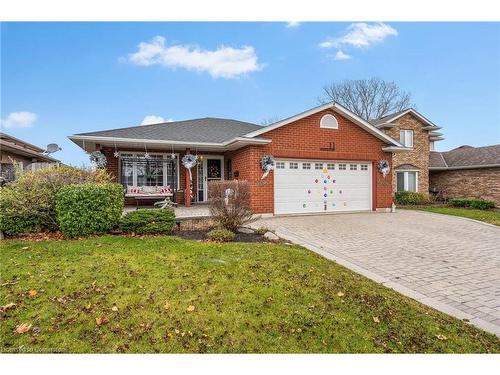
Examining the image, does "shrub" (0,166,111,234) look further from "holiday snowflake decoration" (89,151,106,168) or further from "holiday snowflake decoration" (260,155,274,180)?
"holiday snowflake decoration" (260,155,274,180)

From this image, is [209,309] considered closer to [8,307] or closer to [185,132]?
[8,307]

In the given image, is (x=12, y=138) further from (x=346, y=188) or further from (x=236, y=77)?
(x=346, y=188)

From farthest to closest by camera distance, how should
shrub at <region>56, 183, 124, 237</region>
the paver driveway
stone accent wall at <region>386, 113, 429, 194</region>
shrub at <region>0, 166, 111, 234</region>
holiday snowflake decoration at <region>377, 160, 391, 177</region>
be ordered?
stone accent wall at <region>386, 113, 429, 194</region> < holiday snowflake decoration at <region>377, 160, 391, 177</region> < shrub at <region>0, 166, 111, 234</region> < shrub at <region>56, 183, 124, 237</region> < the paver driveway

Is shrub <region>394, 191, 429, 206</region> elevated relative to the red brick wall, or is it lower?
lower

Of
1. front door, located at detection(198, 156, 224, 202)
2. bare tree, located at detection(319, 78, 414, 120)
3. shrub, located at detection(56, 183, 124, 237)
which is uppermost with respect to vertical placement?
bare tree, located at detection(319, 78, 414, 120)

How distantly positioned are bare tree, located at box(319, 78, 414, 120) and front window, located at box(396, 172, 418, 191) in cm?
Result: 1577

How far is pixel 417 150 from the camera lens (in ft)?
69.4

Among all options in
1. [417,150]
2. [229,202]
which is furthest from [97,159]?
[417,150]

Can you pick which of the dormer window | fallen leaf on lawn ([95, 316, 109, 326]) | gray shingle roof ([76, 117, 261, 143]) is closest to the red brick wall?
gray shingle roof ([76, 117, 261, 143])

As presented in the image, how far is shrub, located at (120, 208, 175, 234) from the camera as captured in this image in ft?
22.8

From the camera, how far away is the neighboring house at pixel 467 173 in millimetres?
19375

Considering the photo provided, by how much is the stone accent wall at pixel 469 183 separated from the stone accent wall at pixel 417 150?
227 cm

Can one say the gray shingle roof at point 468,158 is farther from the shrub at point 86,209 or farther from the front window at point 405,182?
the shrub at point 86,209

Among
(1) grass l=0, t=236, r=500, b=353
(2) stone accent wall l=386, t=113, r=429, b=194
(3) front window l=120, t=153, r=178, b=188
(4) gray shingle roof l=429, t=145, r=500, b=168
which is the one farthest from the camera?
(2) stone accent wall l=386, t=113, r=429, b=194
